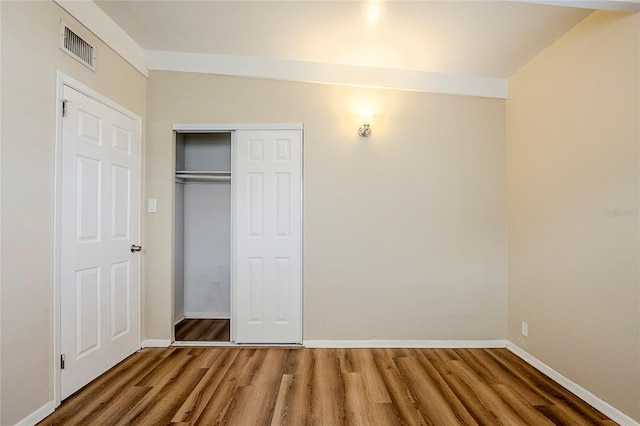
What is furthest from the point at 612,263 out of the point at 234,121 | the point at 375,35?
the point at 234,121

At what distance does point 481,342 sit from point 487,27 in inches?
108

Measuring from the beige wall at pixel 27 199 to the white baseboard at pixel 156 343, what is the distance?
3.37 feet

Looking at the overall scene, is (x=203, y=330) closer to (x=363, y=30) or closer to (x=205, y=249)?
(x=205, y=249)

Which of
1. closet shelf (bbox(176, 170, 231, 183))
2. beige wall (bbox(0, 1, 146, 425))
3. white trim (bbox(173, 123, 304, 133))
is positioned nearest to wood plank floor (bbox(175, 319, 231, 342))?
beige wall (bbox(0, 1, 146, 425))

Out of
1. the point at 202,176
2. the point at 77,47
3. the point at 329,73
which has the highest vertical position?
the point at 329,73

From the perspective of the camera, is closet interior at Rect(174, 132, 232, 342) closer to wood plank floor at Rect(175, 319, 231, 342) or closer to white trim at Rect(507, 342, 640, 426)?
wood plank floor at Rect(175, 319, 231, 342)

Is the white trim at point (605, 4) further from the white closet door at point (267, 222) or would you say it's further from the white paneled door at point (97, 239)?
the white paneled door at point (97, 239)

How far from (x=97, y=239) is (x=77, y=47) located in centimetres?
139

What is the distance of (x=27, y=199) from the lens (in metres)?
1.88

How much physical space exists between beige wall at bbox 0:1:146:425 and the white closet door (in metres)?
1.44

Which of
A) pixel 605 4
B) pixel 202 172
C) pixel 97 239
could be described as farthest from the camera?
pixel 202 172

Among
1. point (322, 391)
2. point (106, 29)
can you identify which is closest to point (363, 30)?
point (106, 29)

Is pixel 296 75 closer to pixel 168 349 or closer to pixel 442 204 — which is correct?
pixel 442 204

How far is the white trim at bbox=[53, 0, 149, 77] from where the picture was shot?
87.8 inches
